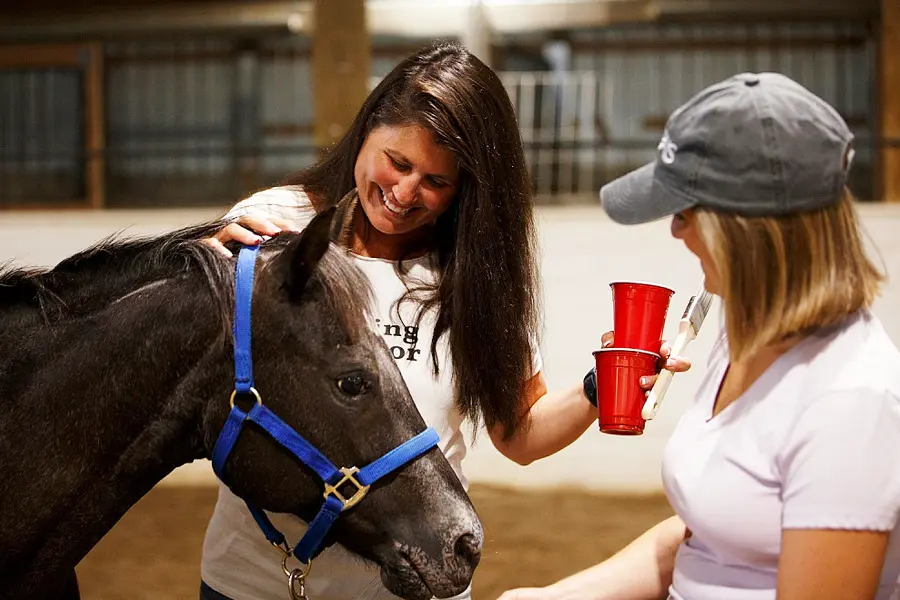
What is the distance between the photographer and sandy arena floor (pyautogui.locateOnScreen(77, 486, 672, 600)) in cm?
301

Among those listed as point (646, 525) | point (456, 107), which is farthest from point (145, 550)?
point (456, 107)

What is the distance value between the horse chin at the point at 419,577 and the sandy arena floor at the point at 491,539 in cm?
178

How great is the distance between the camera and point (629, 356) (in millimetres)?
1261

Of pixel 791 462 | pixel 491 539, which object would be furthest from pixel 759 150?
pixel 491 539

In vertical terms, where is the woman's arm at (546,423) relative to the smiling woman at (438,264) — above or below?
below

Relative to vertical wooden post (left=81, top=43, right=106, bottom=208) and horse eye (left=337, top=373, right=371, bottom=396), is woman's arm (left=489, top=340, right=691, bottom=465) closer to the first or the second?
horse eye (left=337, top=373, right=371, bottom=396)

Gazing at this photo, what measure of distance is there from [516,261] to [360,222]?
248 mm

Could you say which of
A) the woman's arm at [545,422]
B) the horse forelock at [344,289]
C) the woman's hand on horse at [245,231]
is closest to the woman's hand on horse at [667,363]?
the woman's arm at [545,422]

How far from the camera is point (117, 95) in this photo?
8.12m

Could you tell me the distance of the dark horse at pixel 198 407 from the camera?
1143mm

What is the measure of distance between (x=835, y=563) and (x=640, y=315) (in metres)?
0.52

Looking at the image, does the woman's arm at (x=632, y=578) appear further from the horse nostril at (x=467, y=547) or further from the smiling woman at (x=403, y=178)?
the smiling woman at (x=403, y=178)

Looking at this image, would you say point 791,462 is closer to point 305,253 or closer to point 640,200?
point 640,200

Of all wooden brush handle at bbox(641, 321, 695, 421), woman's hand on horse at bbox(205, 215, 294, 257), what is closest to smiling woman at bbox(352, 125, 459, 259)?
woman's hand on horse at bbox(205, 215, 294, 257)
